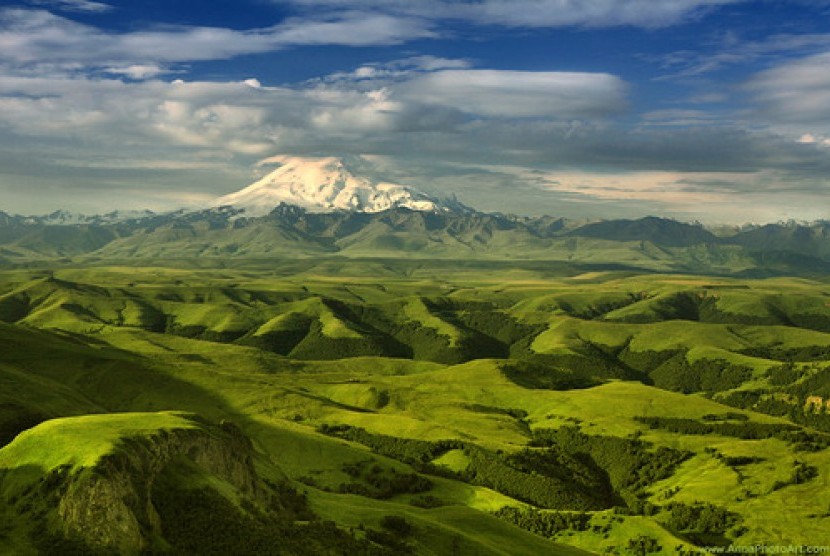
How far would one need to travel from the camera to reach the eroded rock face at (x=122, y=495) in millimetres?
93875

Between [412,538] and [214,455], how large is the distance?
42.4 metres

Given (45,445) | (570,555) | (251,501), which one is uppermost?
(45,445)

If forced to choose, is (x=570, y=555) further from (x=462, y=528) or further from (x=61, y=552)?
(x=61, y=552)

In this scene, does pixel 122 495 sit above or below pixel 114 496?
below

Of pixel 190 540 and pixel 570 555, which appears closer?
pixel 190 540

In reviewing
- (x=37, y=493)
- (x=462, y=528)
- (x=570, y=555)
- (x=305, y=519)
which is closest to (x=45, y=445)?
(x=37, y=493)

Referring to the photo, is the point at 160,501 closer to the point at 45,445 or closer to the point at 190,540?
the point at 190,540

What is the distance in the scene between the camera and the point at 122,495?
3871 inches

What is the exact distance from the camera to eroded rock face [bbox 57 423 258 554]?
93875 millimetres

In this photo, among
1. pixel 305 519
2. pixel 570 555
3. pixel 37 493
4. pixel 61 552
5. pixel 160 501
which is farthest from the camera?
pixel 570 555

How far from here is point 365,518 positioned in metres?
149

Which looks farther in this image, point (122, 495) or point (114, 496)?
point (122, 495)

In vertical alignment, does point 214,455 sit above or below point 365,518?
→ above

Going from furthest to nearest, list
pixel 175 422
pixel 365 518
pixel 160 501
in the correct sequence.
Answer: pixel 365 518
pixel 175 422
pixel 160 501
